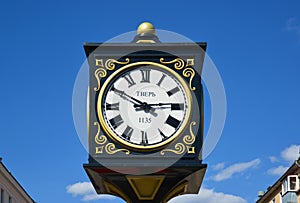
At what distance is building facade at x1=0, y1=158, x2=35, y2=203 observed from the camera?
40.1 meters

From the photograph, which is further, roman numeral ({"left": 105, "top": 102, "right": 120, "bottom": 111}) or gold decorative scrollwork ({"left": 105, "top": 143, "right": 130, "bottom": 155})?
roman numeral ({"left": 105, "top": 102, "right": 120, "bottom": 111})

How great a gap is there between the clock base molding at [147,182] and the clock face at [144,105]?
218mm

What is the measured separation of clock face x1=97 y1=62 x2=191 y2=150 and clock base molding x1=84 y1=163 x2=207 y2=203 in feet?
0.71

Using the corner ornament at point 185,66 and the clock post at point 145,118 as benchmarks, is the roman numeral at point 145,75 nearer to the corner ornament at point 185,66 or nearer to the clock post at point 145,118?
the clock post at point 145,118

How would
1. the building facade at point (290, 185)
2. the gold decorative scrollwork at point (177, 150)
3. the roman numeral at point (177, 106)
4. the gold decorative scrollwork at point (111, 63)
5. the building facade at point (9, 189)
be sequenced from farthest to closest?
the building facade at point (9, 189)
the building facade at point (290, 185)
the gold decorative scrollwork at point (111, 63)
the roman numeral at point (177, 106)
the gold decorative scrollwork at point (177, 150)

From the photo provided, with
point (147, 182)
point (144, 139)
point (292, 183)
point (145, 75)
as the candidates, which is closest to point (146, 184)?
point (147, 182)

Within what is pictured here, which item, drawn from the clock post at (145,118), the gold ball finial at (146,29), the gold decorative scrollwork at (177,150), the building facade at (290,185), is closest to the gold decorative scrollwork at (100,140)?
the clock post at (145,118)

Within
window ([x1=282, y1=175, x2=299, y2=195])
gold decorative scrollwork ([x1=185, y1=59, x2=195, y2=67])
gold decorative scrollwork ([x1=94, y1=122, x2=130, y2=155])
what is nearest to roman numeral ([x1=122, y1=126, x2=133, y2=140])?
gold decorative scrollwork ([x1=94, y1=122, x2=130, y2=155])

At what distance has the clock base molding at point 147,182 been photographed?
5613 millimetres

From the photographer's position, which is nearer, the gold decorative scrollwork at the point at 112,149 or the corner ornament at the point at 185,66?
the gold decorative scrollwork at the point at 112,149

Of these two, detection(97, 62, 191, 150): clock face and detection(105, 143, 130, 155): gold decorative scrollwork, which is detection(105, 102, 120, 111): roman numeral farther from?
detection(105, 143, 130, 155): gold decorative scrollwork

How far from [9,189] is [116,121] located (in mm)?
37443

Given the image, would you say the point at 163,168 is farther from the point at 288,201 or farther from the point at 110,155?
the point at 288,201

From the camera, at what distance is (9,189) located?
4222 centimetres
